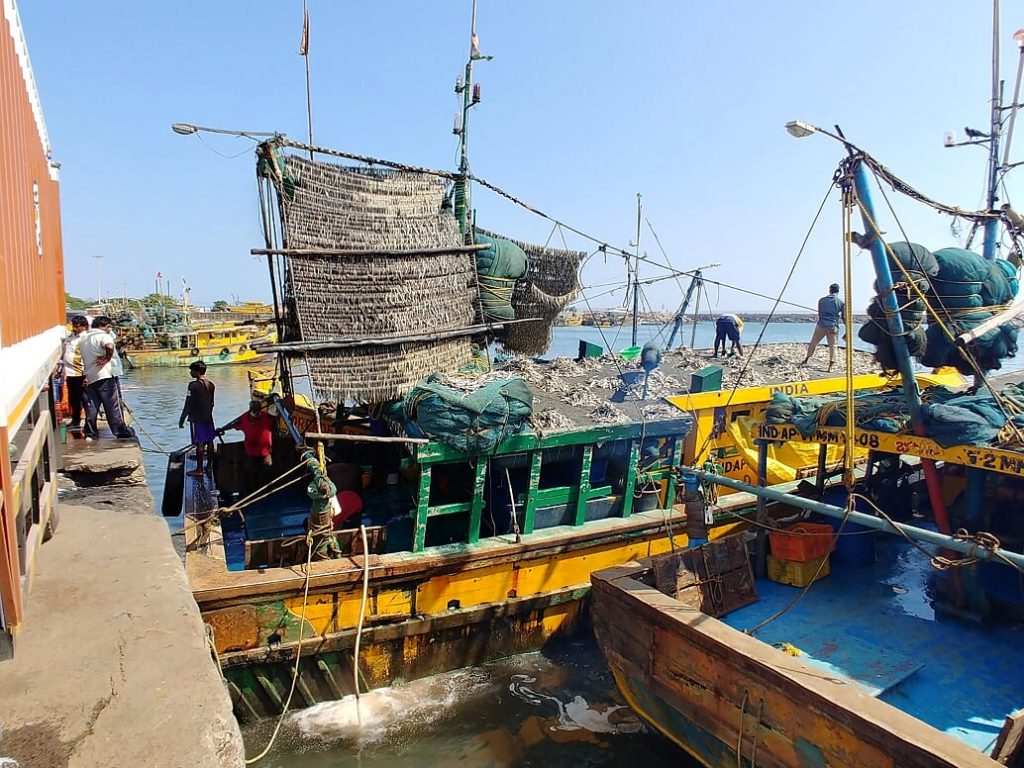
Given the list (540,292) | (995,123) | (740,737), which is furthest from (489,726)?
(995,123)

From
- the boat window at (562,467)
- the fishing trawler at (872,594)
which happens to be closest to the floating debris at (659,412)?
the boat window at (562,467)

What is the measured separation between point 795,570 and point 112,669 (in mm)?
6012

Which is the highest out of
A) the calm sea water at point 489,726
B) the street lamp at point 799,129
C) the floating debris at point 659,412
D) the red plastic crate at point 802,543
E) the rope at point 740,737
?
the street lamp at point 799,129

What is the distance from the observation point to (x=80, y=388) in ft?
30.9

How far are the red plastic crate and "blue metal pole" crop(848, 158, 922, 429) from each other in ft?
5.55

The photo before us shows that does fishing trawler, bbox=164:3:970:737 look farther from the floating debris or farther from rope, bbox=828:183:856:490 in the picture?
rope, bbox=828:183:856:490

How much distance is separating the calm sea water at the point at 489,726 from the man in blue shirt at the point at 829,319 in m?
6.97

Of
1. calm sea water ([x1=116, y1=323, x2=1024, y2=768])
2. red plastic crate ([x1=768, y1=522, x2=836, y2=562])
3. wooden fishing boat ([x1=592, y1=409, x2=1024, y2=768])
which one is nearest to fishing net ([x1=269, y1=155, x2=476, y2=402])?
calm sea water ([x1=116, y1=323, x2=1024, y2=768])

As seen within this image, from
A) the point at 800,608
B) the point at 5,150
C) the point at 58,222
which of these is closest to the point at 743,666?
the point at 800,608

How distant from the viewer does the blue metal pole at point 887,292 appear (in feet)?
16.4

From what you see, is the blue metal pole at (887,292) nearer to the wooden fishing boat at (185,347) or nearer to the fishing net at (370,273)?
the fishing net at (370,273)

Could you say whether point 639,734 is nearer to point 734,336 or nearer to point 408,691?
point 408,691

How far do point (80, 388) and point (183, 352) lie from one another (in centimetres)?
3138

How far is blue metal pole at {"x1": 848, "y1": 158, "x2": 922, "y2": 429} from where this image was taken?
4992 millimetres
